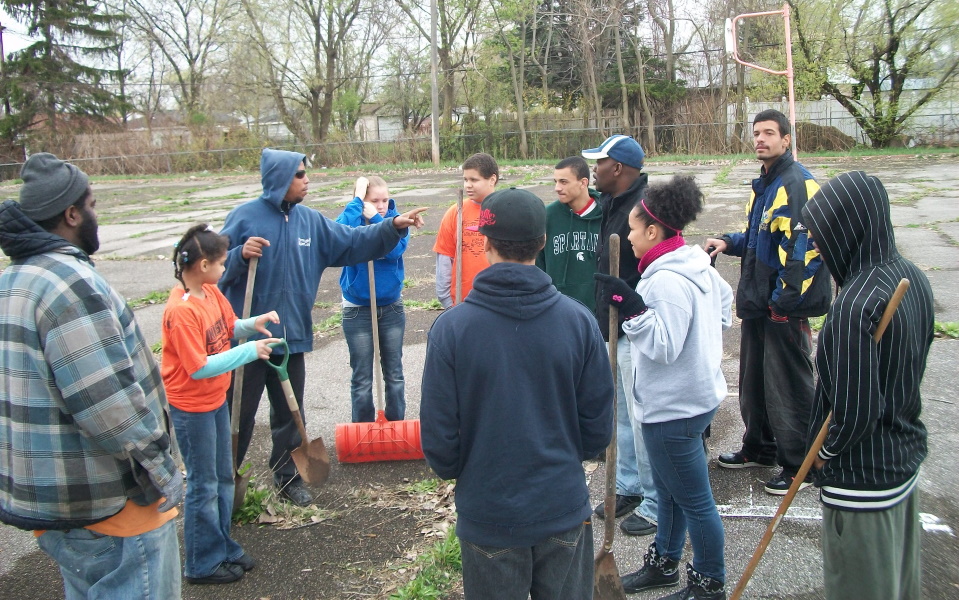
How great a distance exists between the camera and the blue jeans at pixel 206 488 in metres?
3.47

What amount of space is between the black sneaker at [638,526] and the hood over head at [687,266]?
1467mm

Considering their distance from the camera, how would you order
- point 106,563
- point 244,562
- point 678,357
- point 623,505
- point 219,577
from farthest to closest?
1. point 623,505
2. point 244,562
3. point 219,577
4. point 678,357
5. point 106,563

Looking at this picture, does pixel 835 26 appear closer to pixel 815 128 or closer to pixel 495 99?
pixel 815 128

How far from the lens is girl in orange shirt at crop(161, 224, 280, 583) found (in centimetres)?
338

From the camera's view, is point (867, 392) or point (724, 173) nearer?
point (867, 392)

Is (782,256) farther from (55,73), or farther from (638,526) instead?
(55,73)

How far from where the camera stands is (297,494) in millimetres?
4414

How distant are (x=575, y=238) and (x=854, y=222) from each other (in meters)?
2.06

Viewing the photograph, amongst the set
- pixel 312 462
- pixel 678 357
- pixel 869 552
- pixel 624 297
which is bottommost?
pixel 312 462

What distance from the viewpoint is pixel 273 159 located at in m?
4.25

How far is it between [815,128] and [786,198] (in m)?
28.0

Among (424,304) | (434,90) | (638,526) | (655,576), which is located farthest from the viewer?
(434,90)

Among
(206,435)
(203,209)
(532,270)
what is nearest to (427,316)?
(206,435)

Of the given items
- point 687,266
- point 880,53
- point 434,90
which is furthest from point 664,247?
point 880,53
